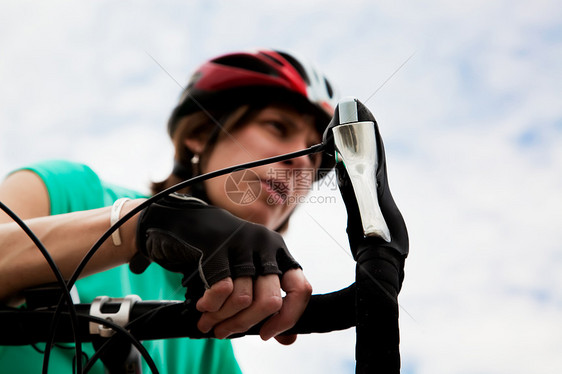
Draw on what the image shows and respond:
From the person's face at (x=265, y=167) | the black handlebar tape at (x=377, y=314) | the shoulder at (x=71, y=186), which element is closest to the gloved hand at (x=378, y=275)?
the black handlebar tape at (x=377, y=314)

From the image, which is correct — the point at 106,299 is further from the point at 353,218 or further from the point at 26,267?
the point at 353,218

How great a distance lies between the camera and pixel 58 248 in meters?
1.00

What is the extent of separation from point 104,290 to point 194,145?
92 cm

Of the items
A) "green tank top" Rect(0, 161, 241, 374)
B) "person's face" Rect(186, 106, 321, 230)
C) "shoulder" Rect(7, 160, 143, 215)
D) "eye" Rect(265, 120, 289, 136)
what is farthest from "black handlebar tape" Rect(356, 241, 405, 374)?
"eye" Rect(265, 120, 289, 136)

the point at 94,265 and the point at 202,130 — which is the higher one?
the point at 202,130

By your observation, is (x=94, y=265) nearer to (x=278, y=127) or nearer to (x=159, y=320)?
(x=159, y=320)

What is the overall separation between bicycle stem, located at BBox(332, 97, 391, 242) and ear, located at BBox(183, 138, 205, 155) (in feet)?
5.26

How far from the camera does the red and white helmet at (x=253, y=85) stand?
2297 millimetres

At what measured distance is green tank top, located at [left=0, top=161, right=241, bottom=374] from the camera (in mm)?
1217

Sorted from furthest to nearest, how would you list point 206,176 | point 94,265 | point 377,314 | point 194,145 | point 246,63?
point 246,63 → point 194,145 → point 94,265 → point 206,176 → point 377,314

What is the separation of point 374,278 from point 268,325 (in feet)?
0.70

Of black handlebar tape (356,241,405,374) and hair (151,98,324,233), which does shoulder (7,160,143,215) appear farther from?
black handlebar tape (356,241,405,374)

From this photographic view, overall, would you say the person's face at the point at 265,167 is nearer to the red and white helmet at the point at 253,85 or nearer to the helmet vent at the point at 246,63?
the red and white helmet at the point at 253,85

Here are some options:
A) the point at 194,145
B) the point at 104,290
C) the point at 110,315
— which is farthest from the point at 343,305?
the point at 194,145
